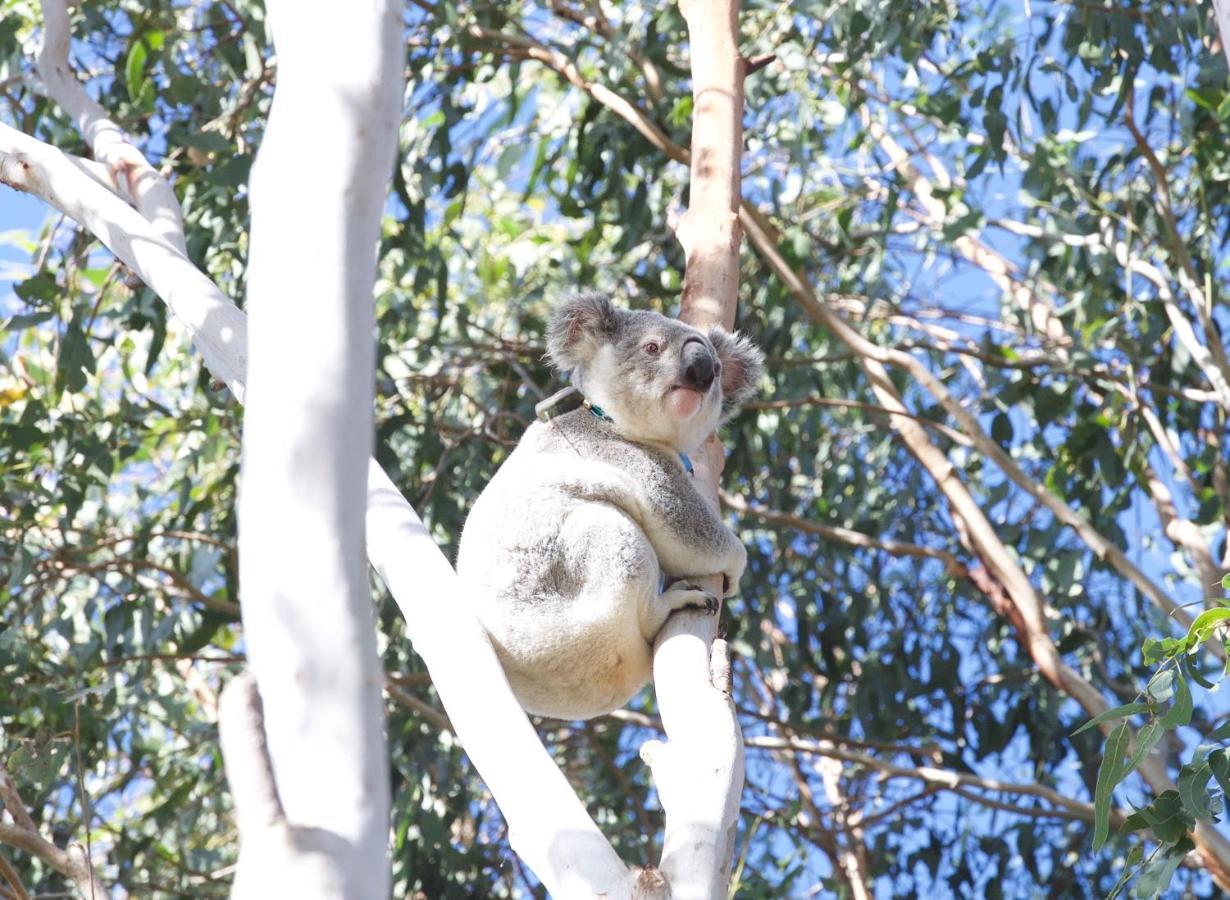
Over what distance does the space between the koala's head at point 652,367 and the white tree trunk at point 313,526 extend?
1479mm

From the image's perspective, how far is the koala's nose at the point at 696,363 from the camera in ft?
8.64

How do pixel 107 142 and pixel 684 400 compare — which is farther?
pixel 107 142

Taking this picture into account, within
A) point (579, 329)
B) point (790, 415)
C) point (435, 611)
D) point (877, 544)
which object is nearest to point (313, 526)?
point (435, 611)

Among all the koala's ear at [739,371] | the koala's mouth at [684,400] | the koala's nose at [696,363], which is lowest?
the koala's mouth at [684,400]

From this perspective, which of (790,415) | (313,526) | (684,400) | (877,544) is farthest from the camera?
(790,415)

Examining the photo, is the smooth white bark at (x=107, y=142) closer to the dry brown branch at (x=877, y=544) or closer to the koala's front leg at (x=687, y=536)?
the koala's front leg at (x=687, y=536)

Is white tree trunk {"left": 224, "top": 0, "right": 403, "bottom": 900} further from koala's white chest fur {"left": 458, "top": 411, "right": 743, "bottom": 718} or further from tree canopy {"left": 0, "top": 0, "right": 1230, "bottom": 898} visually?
tree canopy {"left": 0, "top": 0, "right": 1230, "bottom": 898}

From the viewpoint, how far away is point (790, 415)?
5164 millimetres

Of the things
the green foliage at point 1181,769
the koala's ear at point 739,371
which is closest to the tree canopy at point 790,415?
the koala's ear at point 739,371

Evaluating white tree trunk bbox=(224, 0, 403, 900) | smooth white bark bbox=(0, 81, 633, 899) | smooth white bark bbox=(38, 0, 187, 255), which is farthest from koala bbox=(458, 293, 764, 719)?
white tree trunk bbox=(224, 0, 403, 900)

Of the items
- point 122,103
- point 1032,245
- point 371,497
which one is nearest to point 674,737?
point 371,497

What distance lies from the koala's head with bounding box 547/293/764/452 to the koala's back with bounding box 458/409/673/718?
166 mm

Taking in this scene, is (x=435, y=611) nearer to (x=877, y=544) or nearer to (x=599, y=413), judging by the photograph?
(x=599, y=413)

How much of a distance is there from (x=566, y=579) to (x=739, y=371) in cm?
70
